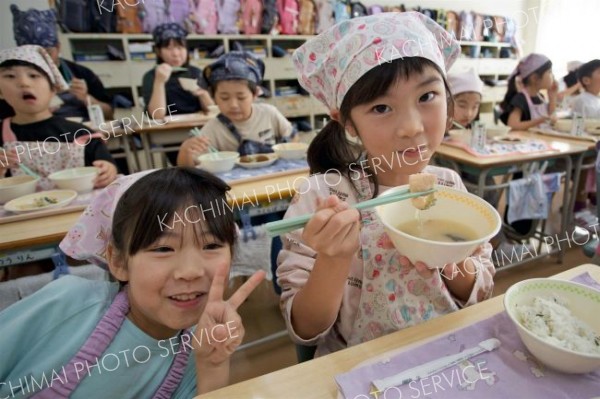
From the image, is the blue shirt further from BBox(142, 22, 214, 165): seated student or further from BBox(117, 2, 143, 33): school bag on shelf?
BBox(117, 2, 143, 33): school bag on shelf

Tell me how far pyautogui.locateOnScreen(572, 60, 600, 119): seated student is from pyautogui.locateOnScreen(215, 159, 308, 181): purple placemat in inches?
131

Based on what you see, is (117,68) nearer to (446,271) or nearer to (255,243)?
(255,243)

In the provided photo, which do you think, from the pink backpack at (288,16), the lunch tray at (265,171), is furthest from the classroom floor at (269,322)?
the pink backpack at (288,16)

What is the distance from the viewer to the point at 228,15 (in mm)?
5145

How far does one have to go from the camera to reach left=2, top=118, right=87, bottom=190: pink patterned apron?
1948 millimetres

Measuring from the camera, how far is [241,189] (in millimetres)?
1727

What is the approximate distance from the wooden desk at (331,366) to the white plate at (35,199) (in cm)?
135

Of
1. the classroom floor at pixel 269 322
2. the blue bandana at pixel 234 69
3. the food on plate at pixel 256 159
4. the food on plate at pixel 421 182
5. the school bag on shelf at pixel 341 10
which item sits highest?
the school bag on shelf at pixel 341 10

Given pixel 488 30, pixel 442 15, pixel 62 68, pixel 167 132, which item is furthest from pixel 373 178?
pixel 488 30

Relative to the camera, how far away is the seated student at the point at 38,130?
1868 mm

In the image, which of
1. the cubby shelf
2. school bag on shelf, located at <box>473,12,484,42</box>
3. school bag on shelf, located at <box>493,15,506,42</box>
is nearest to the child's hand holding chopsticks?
the cubby shelf

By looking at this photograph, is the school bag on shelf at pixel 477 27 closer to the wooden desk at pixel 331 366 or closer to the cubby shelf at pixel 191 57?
the cubby shelf at pixel 191 57

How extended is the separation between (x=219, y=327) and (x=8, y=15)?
5.72 m

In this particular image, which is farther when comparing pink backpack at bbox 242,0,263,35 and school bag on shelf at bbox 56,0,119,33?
pink backpack at bbox 242,0,263,35
